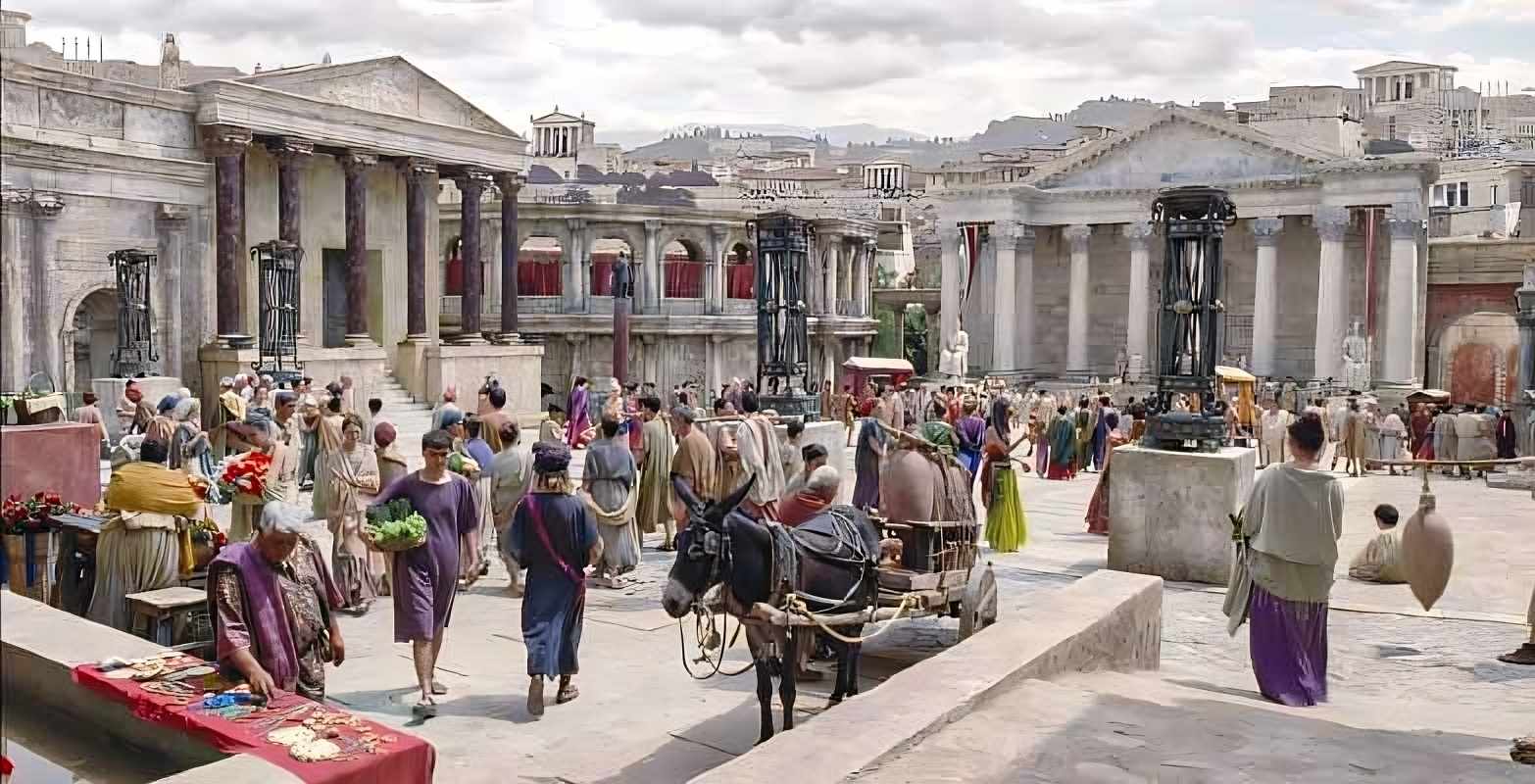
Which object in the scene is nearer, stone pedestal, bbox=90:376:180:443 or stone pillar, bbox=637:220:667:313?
stone pedestal, bbox=90:376:180:443

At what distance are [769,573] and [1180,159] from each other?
3992 centimetres

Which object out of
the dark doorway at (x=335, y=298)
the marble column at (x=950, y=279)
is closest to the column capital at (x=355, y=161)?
the dark doorway at (x=335, y=298)

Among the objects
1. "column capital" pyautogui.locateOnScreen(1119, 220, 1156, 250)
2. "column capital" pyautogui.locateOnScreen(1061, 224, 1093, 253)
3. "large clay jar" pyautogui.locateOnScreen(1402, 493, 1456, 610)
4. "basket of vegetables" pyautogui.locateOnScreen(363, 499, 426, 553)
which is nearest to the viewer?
"basket of vegetables" pyautogui.locateOnScreen(363, 499, 426, 553)

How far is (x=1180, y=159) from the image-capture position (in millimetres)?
42906

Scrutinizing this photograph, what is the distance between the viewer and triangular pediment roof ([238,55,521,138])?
26797 millimetres

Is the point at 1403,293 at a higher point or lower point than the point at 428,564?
higher

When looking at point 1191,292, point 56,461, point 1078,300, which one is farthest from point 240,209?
point 1078,300

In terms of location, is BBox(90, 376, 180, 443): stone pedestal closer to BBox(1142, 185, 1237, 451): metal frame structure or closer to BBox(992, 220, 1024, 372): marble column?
BBox(1142, 185, 1237, 451): metal frame structure

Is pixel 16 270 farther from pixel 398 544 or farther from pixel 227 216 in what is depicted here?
pixel 398 544

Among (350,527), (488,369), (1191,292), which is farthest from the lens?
(488,369)

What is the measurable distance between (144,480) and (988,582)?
5244 mm

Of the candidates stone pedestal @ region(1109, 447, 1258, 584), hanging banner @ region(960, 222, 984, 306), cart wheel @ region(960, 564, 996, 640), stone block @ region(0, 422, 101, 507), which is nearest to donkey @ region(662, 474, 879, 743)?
cart wheel @ region(960, 564, 996, 640)

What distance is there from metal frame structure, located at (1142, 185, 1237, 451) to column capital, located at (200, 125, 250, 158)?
1891 cm

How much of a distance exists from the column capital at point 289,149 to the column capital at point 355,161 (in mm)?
1216
